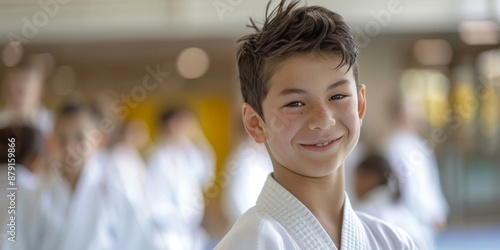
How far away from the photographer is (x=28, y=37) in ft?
20.4

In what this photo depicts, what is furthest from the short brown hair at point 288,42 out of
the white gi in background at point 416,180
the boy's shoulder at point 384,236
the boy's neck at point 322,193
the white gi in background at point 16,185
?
the white gi in background at point 416,180

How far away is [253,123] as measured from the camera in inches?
39.4

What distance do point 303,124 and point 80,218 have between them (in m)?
2.04

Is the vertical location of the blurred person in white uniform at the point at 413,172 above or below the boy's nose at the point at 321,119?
above

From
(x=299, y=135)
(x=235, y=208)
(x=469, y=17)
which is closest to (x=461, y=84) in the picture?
(x=469, y=17)

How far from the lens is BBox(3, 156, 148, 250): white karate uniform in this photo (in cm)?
239

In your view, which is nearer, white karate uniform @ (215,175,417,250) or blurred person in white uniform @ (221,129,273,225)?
white karate uniform @ (215,175,417,250)

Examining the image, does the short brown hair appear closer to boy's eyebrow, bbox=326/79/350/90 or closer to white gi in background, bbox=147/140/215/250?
boy's eyebrow, bbox=326/79/350/90

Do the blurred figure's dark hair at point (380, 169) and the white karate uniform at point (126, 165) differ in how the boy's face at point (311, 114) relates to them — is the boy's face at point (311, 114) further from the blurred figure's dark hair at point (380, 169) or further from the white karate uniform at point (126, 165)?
the white karate uniform at point (126, 165)

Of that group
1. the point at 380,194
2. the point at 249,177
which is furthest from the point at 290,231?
the point at 249,177

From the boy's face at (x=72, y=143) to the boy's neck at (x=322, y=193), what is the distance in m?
2.01

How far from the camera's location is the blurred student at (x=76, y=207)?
2.42 metres

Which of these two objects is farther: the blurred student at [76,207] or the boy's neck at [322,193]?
the blurred student at [76,207]

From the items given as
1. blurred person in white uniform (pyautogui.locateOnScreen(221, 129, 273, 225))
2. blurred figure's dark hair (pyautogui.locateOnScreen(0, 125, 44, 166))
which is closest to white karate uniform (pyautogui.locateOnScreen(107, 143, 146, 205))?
blurred person in white uniform (pyautogui.locateOnScreen(221, 129, 273, 225))
